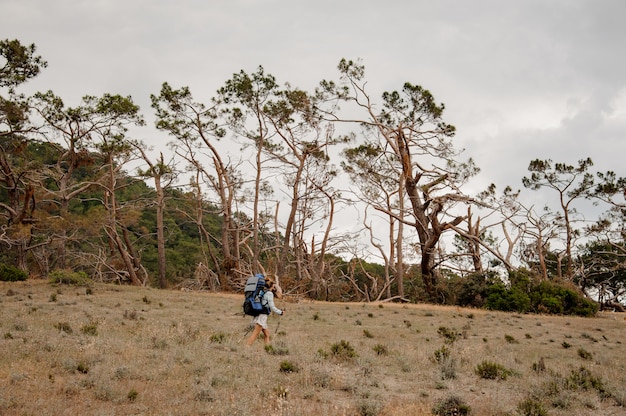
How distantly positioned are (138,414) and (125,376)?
1.48m

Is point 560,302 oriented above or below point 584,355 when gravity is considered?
above

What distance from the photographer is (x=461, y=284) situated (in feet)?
90.0

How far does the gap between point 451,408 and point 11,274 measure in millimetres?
23260

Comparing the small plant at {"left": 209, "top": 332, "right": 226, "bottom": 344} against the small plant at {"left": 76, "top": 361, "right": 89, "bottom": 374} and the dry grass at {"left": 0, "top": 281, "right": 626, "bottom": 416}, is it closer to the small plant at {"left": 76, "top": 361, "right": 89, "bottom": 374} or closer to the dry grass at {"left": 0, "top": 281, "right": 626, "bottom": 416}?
the dry grass at {"left": 0, "top": 281, "right": 626, "bottom": 416}

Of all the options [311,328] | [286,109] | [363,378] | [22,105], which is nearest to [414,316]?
[311,328]

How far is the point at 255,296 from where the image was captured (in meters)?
10.6

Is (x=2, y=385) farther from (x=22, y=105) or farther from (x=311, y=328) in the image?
(x=22, y=105)

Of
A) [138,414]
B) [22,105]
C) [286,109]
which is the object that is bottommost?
[138,414]

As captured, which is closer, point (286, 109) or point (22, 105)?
point (22, 105)

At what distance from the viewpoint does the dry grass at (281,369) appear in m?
6.64

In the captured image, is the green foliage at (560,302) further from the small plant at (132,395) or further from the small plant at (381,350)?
the small plant at (132,395)

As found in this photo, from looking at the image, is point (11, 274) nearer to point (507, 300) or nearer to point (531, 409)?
point (507, 300)

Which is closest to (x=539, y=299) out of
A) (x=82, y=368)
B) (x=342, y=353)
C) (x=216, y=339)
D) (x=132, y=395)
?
(x=342, y=353)

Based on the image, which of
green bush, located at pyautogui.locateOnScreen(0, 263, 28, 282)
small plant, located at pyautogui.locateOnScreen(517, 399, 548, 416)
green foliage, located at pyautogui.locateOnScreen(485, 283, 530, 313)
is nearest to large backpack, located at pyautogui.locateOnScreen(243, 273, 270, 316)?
small plant, located at pyautogui.locateOnScreen(517, 399, 548, 416)
